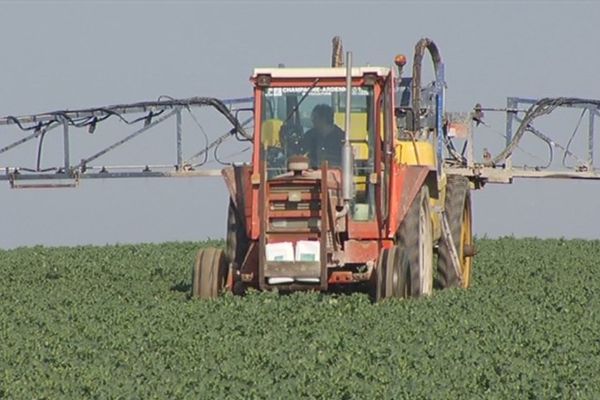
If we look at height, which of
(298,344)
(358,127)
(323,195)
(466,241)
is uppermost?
(358,127)

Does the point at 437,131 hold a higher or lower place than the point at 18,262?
higher

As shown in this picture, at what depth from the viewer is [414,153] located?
1695 cm

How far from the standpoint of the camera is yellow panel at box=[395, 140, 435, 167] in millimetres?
16594

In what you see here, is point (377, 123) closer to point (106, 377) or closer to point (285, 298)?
point (285, 298)

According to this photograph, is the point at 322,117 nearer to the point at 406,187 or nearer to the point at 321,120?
the point at 321,120

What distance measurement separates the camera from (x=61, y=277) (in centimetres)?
2084

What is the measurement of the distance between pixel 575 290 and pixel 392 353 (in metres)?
5.86

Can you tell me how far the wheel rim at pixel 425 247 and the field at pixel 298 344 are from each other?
30 cm

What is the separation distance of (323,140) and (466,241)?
13.6 ft

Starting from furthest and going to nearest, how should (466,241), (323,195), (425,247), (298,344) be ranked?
(466,241), (425,247), (323,195), (298,344)

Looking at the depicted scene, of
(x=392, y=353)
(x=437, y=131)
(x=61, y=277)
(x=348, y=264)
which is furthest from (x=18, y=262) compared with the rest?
(x=392, y=353)

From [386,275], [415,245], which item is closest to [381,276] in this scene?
[386,275]

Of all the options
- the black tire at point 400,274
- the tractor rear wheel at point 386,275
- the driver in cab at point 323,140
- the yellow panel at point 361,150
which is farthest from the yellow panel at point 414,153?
the tractor rear wheel at point 386,275

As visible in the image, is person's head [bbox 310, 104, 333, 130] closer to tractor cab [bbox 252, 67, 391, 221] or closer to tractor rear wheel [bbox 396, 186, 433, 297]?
tractor cab [bbox 252, 67, 391, 221]
